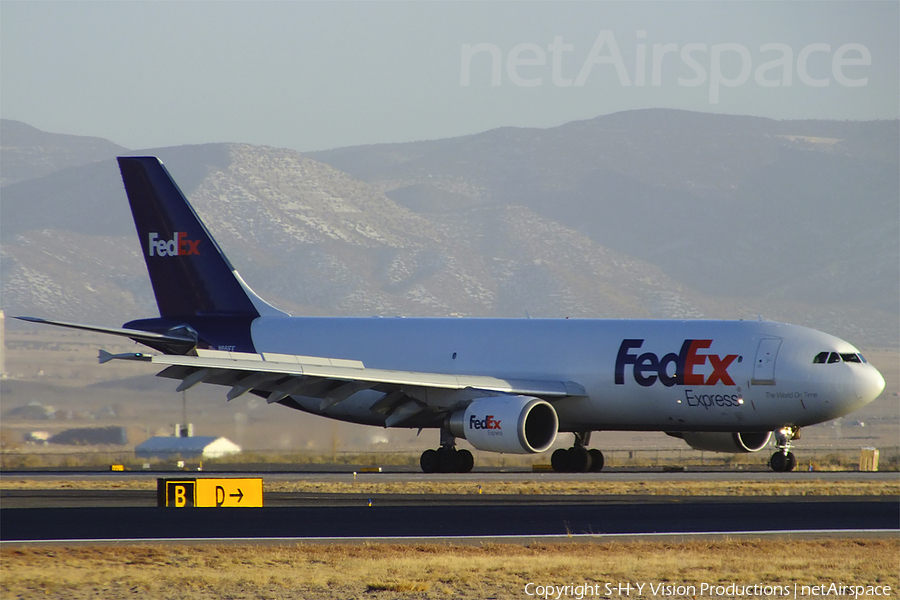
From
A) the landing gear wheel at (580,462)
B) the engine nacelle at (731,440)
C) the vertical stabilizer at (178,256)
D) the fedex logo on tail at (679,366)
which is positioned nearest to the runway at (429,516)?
the fedex logo on tail at (679,366)

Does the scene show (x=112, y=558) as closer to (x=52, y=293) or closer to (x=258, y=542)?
(x=258, y=542)

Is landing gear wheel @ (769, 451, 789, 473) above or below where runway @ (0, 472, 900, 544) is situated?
above

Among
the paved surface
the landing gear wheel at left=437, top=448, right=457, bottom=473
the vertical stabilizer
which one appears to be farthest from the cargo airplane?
the paved surface

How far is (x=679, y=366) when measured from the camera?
35.3 meters

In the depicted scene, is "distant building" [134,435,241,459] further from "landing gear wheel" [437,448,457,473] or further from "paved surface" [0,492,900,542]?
"paved surface" [0,492,900,542]

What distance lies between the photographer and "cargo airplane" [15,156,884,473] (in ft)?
113

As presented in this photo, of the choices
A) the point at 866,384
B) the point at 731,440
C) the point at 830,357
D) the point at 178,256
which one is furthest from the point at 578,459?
the point at 178,256

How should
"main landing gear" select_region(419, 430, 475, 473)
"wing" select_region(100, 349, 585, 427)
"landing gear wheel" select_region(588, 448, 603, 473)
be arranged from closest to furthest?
"wing" select_region(100, 349, 585, 427) < "main landing gear" select_region(419, 430, 475, 473) < "landing gear wheel" select_region(588, 448, 603, 473)

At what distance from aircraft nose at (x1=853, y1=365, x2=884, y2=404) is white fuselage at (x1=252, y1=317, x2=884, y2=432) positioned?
0.09ft

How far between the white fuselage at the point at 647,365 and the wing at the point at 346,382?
0.83 meters

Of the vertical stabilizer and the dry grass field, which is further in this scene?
the vertical stabilizer

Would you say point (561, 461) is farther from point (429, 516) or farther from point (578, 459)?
point (429, 516)

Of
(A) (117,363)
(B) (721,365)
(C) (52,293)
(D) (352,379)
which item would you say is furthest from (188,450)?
(C) (52,293)

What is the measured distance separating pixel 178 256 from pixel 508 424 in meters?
14.9
